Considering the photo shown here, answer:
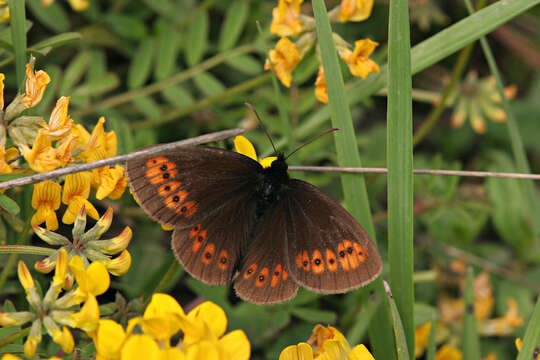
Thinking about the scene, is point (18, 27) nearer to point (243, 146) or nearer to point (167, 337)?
point (243, 146)

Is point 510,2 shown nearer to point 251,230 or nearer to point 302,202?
point 302,202

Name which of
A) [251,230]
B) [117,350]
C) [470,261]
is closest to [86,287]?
[117,350]

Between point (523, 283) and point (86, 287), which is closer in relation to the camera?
point (86, 287)

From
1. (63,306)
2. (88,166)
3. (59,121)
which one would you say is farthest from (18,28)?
(63,306)

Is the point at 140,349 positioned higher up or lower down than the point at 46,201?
lower down

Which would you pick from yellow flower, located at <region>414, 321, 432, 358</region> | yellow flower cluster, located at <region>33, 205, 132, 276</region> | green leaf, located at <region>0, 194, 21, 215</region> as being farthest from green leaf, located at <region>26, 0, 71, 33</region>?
yellow flower, located at <region>414, 321, 432, 358</region>

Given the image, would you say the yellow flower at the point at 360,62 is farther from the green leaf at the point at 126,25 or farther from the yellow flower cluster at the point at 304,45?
the green leaf at the point at 126,25

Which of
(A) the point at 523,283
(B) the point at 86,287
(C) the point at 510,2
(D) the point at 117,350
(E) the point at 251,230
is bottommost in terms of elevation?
(D) the point at 117,350
